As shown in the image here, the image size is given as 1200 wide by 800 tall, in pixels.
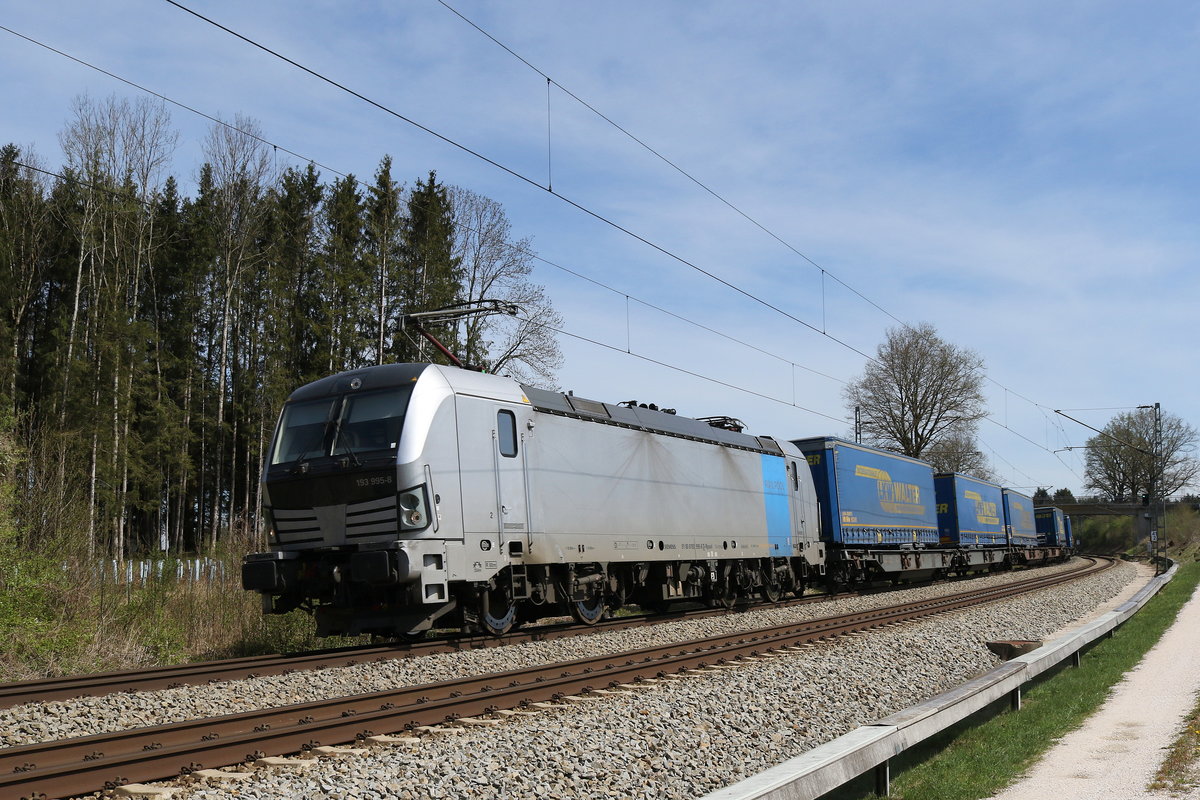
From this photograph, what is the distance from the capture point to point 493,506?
12164mm

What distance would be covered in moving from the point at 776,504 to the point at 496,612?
28.8ft

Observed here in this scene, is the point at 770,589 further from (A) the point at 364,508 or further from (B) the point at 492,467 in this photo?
(A) the point at 364,508

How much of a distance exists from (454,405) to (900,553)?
1845 cm

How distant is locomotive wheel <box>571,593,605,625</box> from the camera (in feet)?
47.2

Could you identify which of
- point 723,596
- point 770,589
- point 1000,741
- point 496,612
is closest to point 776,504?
point 770,589

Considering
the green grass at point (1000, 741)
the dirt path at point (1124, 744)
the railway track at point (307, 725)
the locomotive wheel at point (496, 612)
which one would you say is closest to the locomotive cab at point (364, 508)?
the locomotive wheel at point (496, 612)

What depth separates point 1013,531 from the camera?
42031 millimetres

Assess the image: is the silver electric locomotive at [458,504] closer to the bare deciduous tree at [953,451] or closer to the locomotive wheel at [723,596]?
the locomotive wheel at [723,596]

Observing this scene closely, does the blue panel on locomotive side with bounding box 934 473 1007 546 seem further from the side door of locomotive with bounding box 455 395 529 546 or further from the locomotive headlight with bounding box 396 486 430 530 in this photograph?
the locomotive headlight with bounding box 396 486 430 530

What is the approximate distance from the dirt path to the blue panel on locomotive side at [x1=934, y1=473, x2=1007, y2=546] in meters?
21.0

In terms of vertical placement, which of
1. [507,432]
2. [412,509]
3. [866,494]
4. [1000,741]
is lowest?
[1000,741]

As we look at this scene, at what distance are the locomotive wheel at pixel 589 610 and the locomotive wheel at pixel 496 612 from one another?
1.36m

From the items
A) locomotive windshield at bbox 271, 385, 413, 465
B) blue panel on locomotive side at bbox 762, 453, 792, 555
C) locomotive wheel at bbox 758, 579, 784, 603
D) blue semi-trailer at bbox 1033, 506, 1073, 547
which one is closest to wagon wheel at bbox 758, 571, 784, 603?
locomotive wheel at bbox 758, 579, 784, 603

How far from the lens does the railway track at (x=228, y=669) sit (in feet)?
27.9
